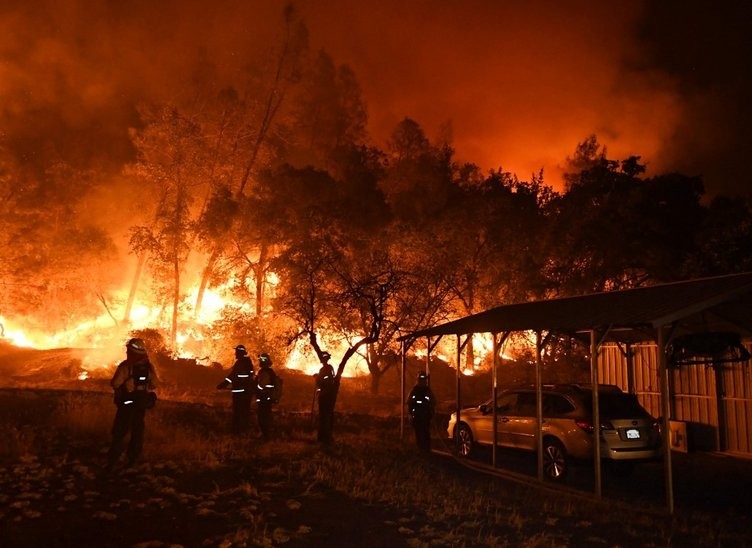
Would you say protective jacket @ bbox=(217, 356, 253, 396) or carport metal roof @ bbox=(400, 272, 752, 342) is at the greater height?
carport metal roof @ bbox=(400, 272, 752, 342)

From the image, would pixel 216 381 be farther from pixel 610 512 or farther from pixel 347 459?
pixel 610 512

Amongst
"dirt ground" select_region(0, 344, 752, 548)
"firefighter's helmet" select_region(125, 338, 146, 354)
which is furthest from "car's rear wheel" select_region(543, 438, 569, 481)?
"firefighter's helmet" select_region(125, 338, 146, 354)

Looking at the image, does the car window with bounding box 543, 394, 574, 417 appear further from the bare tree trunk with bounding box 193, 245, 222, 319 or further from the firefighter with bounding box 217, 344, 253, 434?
the bare tree trunk with bounding box 193, 245, 222, 319

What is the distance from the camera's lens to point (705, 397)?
45.5 ft

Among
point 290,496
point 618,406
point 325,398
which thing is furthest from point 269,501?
point 618,406

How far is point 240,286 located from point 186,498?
20320mm

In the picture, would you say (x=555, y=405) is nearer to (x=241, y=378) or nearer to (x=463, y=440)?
(x=463, y=440)

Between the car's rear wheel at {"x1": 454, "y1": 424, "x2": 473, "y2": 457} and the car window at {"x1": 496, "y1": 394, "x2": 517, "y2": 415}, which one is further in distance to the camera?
the car's rear wheel at {"x1": 454, "y1": 424, "x2": 473, "y2": 457}

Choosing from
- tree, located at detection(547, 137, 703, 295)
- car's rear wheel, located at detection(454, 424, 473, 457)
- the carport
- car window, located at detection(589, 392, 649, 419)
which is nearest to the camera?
the carport

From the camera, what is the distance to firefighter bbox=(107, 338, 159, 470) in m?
8.86

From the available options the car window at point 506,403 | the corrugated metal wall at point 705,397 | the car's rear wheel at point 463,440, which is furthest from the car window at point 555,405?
the corrugated metal wall at point 705,397

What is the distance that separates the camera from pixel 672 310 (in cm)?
793

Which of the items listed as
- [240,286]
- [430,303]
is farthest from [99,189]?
[430,303]

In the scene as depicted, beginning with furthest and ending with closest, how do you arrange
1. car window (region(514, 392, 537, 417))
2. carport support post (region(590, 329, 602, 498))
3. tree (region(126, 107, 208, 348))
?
tree (region(126, 107, 208, 348)) < car window (region(514, 392, 537, 417)) < carport support post (region(590, 329, 602, 498))
